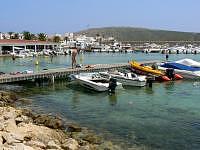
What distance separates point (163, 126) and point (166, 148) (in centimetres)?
424

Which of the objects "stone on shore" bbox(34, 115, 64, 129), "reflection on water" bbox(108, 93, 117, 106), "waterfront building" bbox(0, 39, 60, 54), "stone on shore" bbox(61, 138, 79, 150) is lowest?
"reflection on water" bbox(108, 93, 117, 106)

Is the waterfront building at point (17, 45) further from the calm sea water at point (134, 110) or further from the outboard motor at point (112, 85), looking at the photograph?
the outboard motor at point (112, 85)

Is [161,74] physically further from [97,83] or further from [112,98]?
[112,98]

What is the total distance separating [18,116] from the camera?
Answer: 75.2 ft

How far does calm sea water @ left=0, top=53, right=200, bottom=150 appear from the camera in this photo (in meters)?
21.3

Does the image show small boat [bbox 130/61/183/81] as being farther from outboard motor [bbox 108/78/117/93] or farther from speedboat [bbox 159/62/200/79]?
outboard motor [bbox 108/78/117/93]

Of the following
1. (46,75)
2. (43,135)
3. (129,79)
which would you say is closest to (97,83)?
(129,79)

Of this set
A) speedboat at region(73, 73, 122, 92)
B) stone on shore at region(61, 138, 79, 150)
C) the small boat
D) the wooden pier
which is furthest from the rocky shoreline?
the small boat

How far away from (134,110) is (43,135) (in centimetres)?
1122

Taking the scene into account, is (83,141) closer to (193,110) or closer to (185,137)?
(185,137)

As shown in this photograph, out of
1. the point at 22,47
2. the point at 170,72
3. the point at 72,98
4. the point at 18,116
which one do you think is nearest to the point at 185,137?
the point at 18,116

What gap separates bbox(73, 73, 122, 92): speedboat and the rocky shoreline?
12.8 m

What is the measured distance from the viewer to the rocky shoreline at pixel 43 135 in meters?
16.7

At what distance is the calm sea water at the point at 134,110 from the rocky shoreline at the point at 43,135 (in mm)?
1170
